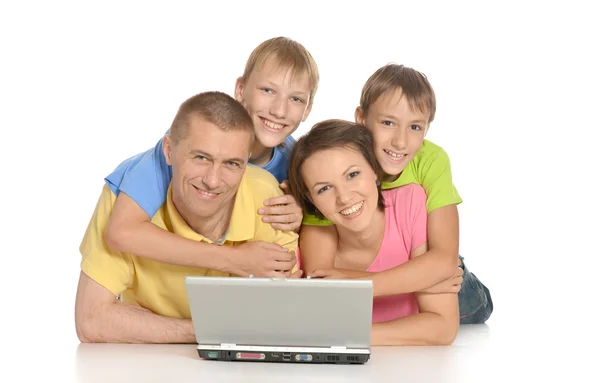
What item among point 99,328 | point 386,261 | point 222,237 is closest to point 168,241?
point 222,237

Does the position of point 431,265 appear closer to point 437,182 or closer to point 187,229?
point 437,182

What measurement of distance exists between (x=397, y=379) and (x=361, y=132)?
1.22 meters

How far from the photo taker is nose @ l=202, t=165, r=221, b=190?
3199 mm

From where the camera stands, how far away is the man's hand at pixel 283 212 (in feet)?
11.3

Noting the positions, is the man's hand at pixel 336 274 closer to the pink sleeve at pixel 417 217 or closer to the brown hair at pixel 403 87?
the pink sleeve at pixel 417 217

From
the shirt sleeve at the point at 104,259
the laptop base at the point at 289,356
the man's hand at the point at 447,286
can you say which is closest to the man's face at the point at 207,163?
the shirt sleeve at the point at 104,259

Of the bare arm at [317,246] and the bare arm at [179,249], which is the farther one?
the bare arm at [317,246]

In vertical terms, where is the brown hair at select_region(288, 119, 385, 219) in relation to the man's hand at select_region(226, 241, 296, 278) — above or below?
above

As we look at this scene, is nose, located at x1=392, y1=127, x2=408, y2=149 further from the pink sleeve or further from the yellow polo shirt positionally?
the yellow polo shirt

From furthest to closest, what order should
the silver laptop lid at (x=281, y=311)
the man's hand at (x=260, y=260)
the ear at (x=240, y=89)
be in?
the ear at (x=240, y=89) → the man's hand at (x=260, y=260) → the silver laptop lid at (x=281, y=311)

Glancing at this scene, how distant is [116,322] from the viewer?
11.1 ft

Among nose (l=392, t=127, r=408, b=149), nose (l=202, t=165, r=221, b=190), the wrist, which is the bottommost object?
the wrist

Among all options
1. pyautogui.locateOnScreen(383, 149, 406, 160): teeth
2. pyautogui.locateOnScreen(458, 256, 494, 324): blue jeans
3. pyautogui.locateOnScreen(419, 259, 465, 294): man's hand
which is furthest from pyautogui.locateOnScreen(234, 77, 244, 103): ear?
pyautogui.locateOnScreen(458, 256, 494, 324): blue jeans

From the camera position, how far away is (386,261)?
368cm
